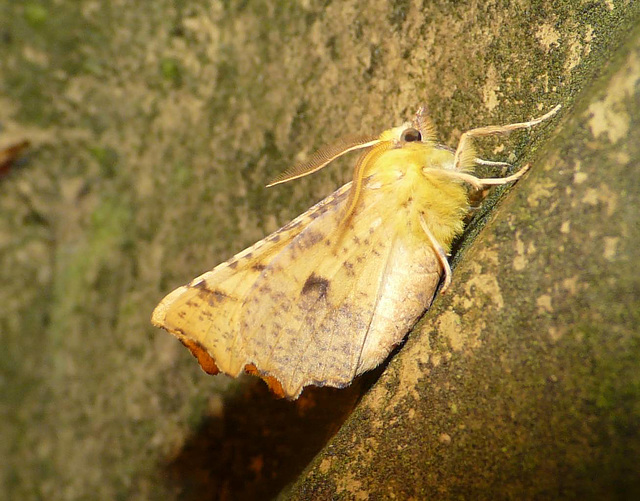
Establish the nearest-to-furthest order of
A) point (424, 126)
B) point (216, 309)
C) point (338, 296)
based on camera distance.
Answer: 1. point (216, 309)
2. point (338, 296)
3. point (424, 126)

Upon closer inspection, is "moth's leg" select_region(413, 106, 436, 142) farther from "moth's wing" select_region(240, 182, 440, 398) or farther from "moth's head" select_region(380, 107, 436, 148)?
"moth's wing" select_region(240, 182, 440, 398)

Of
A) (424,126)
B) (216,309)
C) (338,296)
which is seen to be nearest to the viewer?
(216,309)

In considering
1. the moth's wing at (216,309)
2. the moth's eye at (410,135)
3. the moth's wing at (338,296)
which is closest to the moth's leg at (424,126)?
the moth's eye at (410,135)

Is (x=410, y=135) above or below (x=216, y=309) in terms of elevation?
above

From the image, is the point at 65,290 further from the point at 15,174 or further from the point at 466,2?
the point at 466,2

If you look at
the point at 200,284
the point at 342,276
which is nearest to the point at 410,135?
the point at 342,276

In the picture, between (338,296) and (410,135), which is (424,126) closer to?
→ (410,135)
